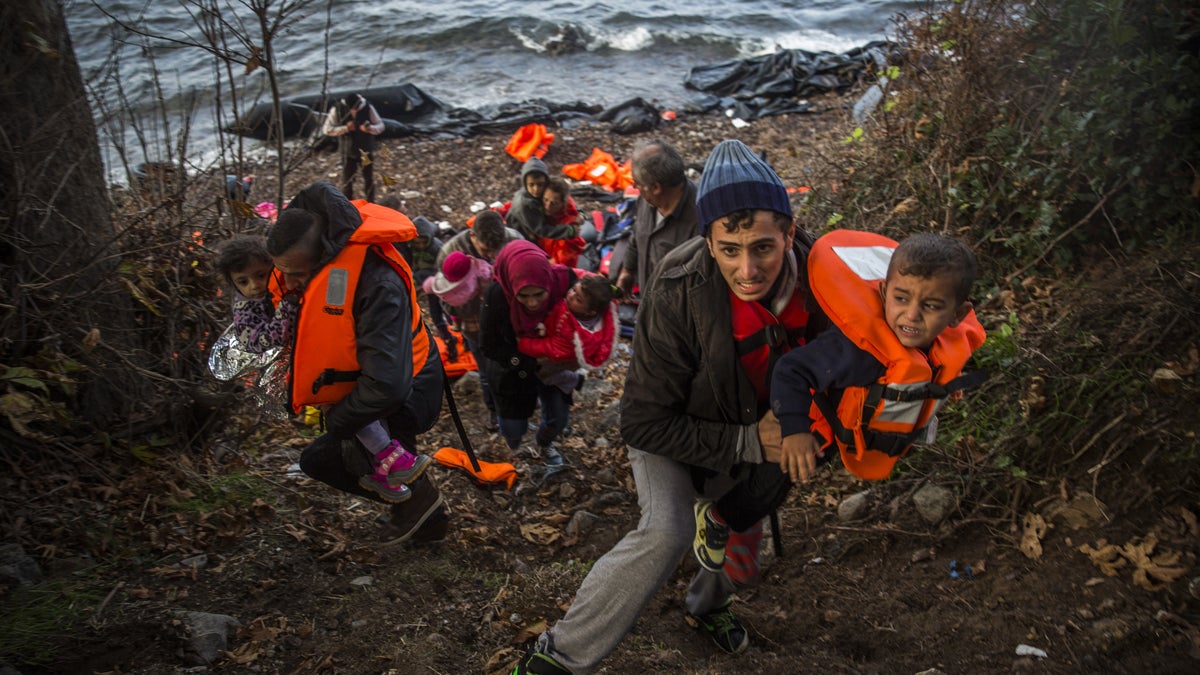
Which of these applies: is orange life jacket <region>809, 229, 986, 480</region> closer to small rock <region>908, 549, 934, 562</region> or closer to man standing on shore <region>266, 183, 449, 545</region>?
small rock <region>908, 549, 934, 562</region>

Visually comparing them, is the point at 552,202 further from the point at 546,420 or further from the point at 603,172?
the point at 603,172

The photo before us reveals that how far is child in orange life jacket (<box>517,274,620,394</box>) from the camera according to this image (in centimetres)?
461

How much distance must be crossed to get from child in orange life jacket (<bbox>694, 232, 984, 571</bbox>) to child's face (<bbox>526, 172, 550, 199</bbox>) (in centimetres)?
415

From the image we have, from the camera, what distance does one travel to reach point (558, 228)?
677 centimetres

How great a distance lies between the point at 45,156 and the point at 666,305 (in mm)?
3091

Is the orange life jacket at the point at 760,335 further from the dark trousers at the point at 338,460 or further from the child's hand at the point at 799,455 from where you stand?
the dark trousers at the point at 338,460

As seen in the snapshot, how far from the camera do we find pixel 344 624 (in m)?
3.61

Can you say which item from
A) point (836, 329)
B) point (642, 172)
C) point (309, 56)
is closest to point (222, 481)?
point (642, 172)

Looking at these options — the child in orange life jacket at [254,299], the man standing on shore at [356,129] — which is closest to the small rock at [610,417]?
the child in orange life jacket at [254,299]

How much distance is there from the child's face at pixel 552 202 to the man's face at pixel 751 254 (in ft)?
13.2

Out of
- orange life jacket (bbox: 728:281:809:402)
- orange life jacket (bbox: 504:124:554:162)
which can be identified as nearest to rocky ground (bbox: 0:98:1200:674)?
orange life jacket (bbox: 728:281:809:402)

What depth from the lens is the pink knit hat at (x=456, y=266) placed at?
17.5ft

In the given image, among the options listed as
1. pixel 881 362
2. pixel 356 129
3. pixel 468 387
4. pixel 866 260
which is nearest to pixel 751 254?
pixel 866 260

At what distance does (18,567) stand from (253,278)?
1504mm
